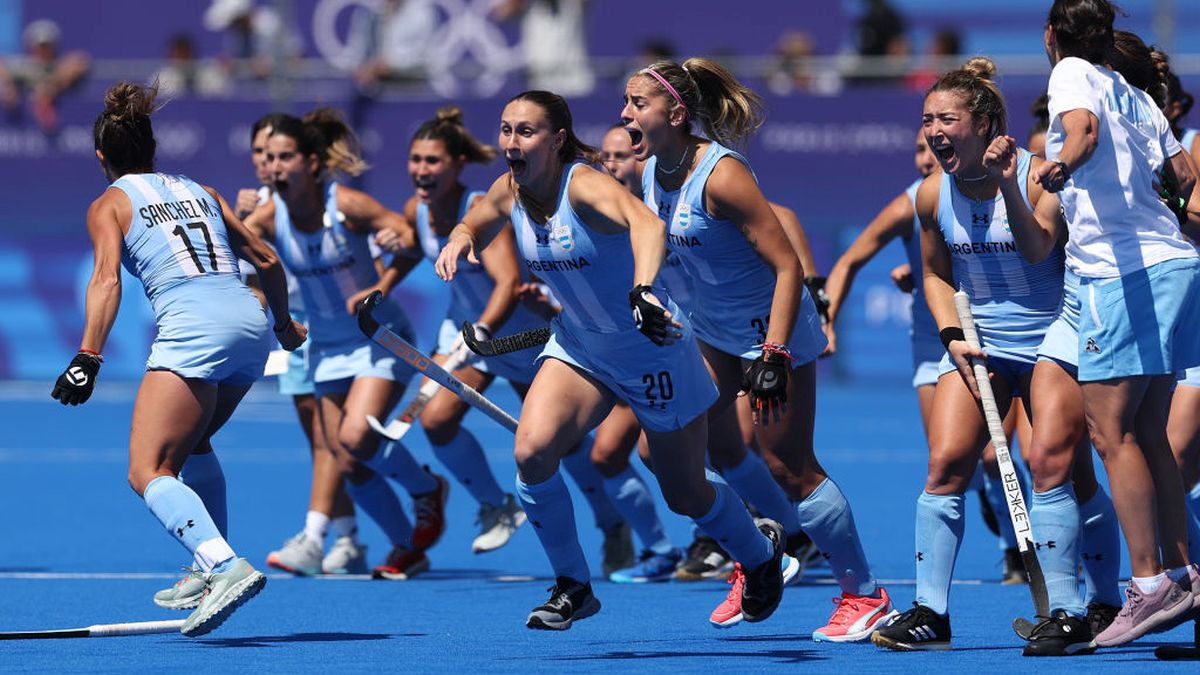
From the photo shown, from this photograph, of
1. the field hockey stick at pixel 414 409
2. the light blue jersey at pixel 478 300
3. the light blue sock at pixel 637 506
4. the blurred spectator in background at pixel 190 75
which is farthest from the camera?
the blurred spectator in background at pixel 190 75

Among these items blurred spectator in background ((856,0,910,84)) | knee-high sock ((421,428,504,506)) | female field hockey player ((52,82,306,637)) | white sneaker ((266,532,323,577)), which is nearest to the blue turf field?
white sneaker ((266,532,323,577))

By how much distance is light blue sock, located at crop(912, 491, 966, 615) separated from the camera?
A: 6660mm

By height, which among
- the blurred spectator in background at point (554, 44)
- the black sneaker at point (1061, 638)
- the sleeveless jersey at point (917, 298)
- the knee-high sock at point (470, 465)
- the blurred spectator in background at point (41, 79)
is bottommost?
the black sneaker at point (1061, 638)

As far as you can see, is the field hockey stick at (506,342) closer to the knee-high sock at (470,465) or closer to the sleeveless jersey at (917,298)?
the sleeveless jersey at (917,298)

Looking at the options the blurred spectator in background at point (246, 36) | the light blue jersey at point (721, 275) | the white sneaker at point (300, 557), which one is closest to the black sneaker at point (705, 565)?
the white sneaker at point (300, 557)

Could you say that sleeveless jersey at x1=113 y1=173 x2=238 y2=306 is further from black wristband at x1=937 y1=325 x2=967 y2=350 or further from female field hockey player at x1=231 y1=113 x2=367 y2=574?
black wristband at x1=937 y1=325 x2=967 y2=350

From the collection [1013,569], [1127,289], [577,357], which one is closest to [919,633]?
[1127,289]

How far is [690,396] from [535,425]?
0.53m

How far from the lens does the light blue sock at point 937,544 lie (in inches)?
262

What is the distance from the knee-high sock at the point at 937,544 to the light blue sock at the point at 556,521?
3.76 feet

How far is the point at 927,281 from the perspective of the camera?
22.8 feet

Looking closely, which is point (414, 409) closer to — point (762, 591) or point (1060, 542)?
point (762, 591)

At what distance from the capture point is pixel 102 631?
699 centimetres

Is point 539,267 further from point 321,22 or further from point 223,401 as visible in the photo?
point 321,22
